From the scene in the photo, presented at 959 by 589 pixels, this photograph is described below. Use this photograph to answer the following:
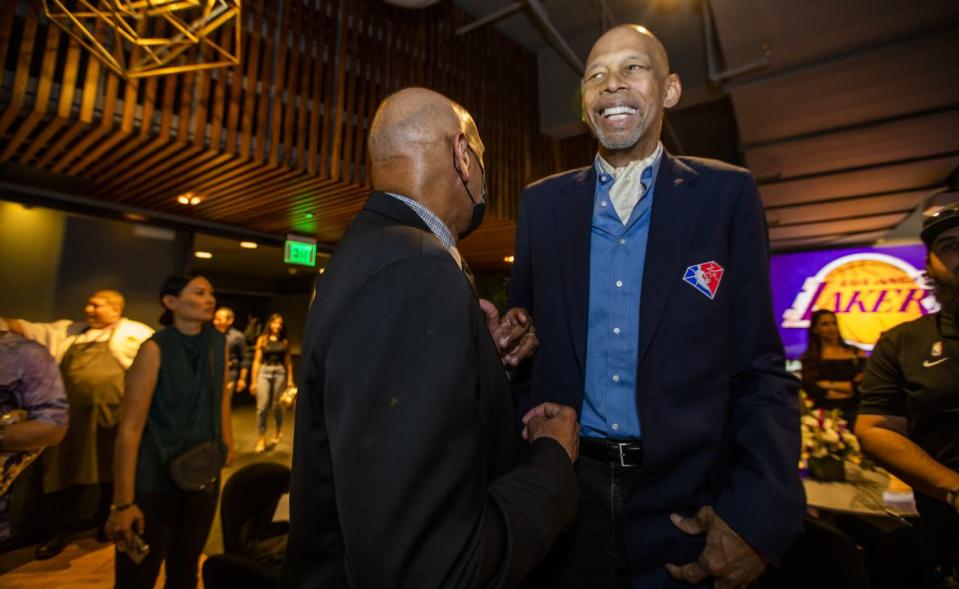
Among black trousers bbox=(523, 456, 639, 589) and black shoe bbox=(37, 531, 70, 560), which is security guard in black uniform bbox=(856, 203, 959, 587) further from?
black shoe bbox=(37, 531, 70, 560)

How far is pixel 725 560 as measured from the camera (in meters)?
0.98

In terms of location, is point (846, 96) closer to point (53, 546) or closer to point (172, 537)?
point (172, 537)

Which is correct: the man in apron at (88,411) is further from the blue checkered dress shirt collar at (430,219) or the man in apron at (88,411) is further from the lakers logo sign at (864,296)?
the lakers logo sign at (864,296)

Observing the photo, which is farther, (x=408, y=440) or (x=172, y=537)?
(x=172, y=537)

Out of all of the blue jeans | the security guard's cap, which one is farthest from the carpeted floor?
the security guard's cap

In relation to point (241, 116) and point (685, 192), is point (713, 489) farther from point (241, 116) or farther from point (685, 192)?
point (241, 116)

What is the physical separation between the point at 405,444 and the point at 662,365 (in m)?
0.68

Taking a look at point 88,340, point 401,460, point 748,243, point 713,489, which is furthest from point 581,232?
point 88,340

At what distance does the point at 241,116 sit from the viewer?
4.59 m

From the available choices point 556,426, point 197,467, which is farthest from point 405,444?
point 197,467

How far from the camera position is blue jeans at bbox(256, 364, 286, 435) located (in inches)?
294

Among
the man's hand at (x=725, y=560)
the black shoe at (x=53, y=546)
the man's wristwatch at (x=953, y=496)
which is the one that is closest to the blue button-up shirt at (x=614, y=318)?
the man's hand at (x=725, y=560)

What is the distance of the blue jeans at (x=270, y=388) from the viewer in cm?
747

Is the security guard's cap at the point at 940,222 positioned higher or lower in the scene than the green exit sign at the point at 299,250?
lower
